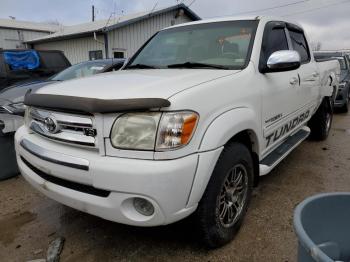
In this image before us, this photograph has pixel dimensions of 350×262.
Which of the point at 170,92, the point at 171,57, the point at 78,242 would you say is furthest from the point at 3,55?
the point at 170,92

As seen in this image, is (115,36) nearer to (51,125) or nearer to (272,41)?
(272,41)

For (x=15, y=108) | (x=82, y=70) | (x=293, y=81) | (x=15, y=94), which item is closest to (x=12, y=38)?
(x=82, y=70)

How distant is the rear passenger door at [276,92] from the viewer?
9.53ft

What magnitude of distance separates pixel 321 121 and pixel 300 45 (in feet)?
5.67

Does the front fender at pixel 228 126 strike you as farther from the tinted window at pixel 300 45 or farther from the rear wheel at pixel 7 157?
the rear wheel at pixel 7 157

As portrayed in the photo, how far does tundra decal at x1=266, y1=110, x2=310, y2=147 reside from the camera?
3.14 meters

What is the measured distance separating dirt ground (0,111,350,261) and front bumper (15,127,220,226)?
20.2 inches

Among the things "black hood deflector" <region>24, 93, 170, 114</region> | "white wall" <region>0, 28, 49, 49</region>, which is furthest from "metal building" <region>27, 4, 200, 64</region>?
"black hood deflector" <region>24, 93, 170, 114</region>

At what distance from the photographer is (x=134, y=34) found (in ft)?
53.2

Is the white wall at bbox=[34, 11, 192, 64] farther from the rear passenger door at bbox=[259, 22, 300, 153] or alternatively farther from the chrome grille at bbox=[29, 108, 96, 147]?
the chrome grille at bbox=[29, 108, 96, 147]

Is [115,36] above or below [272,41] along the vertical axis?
above

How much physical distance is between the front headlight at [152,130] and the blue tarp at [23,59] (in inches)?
279

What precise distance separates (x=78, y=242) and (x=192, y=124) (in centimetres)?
150

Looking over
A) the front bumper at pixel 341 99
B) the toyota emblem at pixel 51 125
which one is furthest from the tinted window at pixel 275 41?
the front bumper at pixel 341 99
